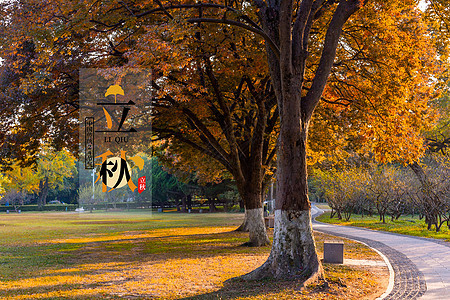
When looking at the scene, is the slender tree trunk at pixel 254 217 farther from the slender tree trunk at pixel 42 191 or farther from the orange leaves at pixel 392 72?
the slender tree trunk at pixel 42 191

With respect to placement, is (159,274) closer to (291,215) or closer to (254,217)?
(291,215)

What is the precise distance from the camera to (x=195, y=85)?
50.4 ft

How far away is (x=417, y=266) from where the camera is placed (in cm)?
1115

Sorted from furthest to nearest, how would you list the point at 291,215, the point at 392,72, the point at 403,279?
the point at 392,72
the point at 403,279
the point at 291,215

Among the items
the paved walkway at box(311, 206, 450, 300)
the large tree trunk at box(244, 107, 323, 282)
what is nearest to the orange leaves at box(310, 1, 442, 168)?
the paved walkway at box(311, 206, 450, 300)

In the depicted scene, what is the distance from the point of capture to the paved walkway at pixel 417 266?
324 inches

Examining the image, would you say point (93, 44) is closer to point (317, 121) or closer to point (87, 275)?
point (87, 275)

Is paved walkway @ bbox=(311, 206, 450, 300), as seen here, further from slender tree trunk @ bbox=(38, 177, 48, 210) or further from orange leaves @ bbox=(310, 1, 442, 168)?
slender tree trunk @ bbox=(38, 177, 48, 210)

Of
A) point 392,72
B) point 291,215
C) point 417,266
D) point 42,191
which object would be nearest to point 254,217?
point 417,266

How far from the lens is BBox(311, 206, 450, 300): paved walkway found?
8.22 metres

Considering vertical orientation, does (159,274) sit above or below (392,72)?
below

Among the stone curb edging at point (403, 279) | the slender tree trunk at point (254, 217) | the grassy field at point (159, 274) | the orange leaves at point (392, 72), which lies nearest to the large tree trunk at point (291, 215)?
the grassy field at point (159, 274)

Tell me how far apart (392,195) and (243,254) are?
17911 mm

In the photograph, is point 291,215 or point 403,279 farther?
point 403,279
